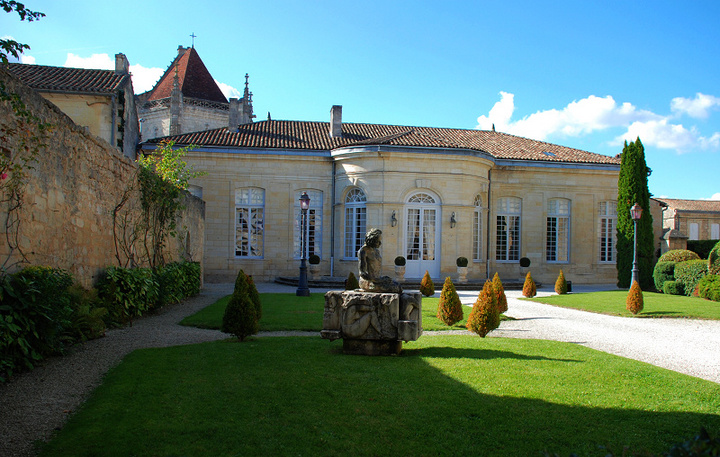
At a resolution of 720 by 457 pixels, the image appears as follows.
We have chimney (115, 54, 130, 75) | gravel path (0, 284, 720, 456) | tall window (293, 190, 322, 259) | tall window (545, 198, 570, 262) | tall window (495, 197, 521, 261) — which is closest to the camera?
gravel path (0, 284, 720, 456)

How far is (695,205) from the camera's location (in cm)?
5616

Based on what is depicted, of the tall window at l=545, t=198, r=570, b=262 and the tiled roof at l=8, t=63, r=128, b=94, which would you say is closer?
the tiled roof at l=8, t=63, r=128, b=94

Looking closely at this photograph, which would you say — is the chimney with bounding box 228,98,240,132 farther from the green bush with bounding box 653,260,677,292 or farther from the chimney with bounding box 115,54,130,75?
the green bush with bounding box 653,260,677,292

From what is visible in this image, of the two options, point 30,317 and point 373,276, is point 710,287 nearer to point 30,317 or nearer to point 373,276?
point 373,276

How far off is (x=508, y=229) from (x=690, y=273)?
8181 mm

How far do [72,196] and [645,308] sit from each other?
13.9m

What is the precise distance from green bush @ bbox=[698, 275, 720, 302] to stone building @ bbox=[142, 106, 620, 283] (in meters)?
8.44

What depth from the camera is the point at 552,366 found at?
21.9 feet

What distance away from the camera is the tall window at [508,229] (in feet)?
83.3

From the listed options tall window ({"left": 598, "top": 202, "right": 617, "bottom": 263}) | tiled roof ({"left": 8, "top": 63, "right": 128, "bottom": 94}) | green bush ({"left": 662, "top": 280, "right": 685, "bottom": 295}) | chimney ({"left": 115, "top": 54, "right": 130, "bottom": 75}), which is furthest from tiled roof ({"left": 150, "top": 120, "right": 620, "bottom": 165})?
green bush ({"left": 662, "top": 280, "right": 685, "bottom": 295})

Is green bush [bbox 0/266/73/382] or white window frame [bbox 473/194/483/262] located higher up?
white window frame [bbox 473/194/483/262]

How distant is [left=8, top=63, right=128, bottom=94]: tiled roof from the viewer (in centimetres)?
2050

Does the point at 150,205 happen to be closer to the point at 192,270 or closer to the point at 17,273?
the point at 192,270

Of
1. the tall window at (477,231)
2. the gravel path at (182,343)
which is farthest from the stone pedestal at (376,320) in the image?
the tall window at (477,231)
